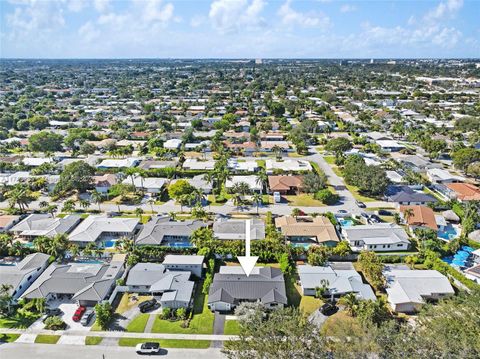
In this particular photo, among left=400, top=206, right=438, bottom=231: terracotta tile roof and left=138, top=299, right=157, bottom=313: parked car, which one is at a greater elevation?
left=400, top=206, right=438, bottom=231: terracotta tile roof

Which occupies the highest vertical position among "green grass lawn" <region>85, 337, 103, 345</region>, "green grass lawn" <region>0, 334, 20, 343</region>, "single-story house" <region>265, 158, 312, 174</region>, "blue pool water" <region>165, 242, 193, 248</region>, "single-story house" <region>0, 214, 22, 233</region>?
"single-story house" <region>265, 158, 312, 174</region>

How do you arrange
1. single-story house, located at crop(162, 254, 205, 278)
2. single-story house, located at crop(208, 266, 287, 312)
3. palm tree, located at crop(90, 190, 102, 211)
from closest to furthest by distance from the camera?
single-story house, located at crop(208, 266, 287, 312) → single-story house, located at crop(162, 254, 205, 278) → palm tree, located at crop(90, 190, 102, 211)

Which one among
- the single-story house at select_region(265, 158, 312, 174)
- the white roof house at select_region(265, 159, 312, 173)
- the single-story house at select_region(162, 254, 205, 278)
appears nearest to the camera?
the single-story house at select_region(162, 254, 205, 278)

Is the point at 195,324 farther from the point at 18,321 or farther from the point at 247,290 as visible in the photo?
the point at 18,321

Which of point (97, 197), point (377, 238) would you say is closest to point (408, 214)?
point (377, 238)

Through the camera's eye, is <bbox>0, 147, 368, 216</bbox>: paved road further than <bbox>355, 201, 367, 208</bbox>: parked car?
No

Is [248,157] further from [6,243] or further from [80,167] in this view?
[6,243]

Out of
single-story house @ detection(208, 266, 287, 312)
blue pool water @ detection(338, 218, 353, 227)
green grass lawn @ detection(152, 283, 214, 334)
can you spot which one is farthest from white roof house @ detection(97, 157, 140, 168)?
green grass lawn @ detection(152, 283, 214, 334)

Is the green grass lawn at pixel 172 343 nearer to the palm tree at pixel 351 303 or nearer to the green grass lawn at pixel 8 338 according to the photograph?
the green grass lawn at pixel 8 338

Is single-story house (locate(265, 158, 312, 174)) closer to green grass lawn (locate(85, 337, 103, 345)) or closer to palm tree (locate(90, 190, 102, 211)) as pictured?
palm tree (locate(90, 190, 102, 211))
